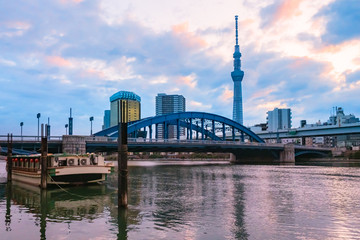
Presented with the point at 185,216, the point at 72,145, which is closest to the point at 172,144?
the point at 72,145

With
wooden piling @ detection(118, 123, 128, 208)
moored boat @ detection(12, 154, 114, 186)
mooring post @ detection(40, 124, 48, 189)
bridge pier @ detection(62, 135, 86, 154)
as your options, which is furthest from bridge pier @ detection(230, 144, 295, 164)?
wooden piling @ detection(118, 123, 128, 208)

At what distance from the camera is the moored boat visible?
119 feet

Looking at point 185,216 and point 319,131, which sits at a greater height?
point 319,131

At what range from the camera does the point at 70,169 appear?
3634cm

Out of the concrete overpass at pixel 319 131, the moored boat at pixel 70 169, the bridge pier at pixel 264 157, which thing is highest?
the concrete overpass at pixel 319 131

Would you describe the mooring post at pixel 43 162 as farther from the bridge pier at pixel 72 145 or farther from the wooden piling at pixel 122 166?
the bridge pier at pixel 72 145

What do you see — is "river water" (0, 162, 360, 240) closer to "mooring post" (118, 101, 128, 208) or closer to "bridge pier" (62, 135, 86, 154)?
"mooring post" (118, 101, 128, 208)

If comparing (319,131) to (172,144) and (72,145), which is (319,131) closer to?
(172,144)

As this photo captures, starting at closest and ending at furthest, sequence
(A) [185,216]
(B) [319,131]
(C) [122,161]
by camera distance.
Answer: (A) [185,216], (C) [122,161], (B) [319,131]

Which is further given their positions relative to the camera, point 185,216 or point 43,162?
point 43,162

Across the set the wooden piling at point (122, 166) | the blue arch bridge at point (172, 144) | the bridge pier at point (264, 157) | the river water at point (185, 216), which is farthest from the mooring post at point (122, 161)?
the bridge pier at point (264, 157)

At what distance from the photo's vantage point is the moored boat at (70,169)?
36281 millimetres

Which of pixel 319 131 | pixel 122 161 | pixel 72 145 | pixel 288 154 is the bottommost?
pixel 288 154

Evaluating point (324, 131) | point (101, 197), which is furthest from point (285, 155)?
point (101, 197)
